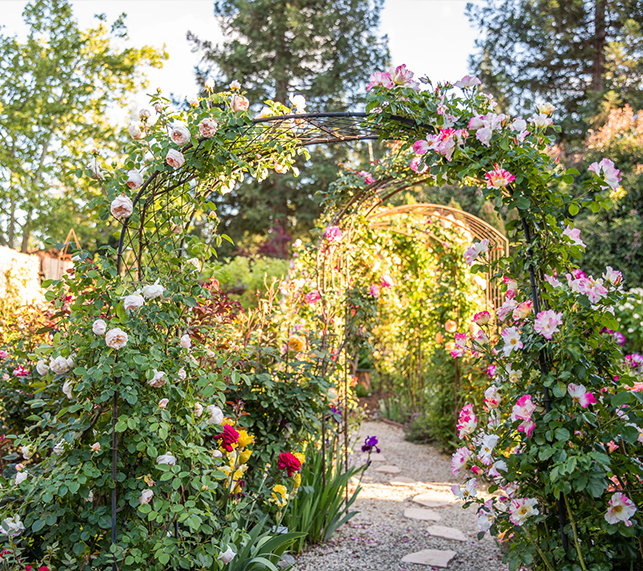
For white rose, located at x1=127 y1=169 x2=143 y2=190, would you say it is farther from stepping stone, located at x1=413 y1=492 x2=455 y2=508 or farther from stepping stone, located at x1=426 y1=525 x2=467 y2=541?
stepping stone, located at x1=413 y1=492 x2=455 y2=508

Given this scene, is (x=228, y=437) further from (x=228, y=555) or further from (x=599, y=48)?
(x=599, y=48)

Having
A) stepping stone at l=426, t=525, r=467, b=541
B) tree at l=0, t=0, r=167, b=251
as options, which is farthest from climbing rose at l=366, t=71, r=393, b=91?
tree at l=0, t=0, r=167, b=251

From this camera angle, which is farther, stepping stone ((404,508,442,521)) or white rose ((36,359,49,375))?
stepping stone ((404,508,442,521))

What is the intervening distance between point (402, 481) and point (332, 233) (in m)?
2.14

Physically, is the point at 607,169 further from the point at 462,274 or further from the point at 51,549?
the point at 462,274

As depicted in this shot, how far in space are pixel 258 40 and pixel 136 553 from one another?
43.2ft

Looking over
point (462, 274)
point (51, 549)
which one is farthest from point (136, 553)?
point (462, 274)

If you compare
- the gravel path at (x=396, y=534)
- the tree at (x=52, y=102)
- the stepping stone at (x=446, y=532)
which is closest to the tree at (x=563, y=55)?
the tree at (x=52, y=102)

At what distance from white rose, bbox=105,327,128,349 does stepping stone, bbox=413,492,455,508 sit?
2659 mm

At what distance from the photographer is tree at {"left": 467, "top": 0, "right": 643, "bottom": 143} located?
10.4m

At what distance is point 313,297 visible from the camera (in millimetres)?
3316

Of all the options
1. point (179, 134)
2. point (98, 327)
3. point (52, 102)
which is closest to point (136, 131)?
point (179, 134)

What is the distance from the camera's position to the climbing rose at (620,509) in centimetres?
160

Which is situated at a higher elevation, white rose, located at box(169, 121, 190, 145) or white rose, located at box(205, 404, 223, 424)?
white rose, located at box(169, 121, 190, 145)
